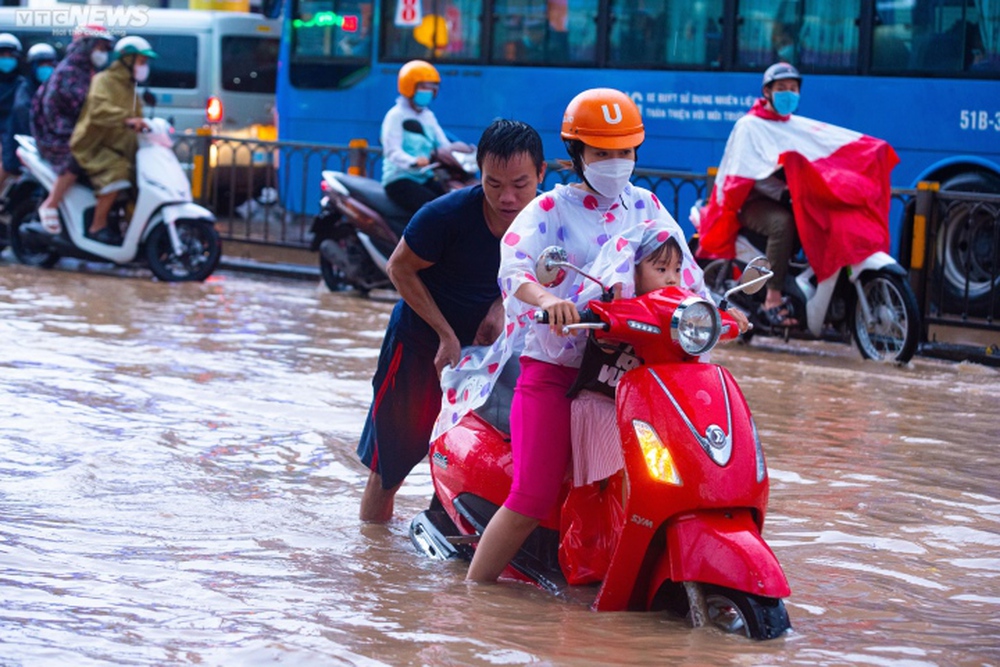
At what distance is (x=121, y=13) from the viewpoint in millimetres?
22672

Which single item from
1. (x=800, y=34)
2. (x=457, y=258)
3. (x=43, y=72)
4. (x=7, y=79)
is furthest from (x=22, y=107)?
(x=457, y=258)

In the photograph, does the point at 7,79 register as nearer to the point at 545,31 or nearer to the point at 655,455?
the point at 545,31

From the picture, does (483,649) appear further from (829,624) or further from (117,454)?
(117,454)

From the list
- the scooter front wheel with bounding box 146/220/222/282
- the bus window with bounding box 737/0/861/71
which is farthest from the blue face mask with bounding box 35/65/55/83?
the bus window with bounding box 737/0/861/71

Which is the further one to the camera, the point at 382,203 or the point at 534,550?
the point at 382,203

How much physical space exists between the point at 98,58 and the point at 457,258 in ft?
29.9

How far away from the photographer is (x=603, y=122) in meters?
4.43

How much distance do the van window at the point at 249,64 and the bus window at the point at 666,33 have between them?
8365 mm

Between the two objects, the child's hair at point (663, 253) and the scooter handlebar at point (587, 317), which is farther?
the child's hair at point (663, 253)

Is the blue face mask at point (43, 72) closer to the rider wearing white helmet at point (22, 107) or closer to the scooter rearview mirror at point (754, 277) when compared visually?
the rider wearing white helmet at point (22, 107)

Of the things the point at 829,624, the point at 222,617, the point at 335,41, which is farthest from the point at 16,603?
the point at 335,41

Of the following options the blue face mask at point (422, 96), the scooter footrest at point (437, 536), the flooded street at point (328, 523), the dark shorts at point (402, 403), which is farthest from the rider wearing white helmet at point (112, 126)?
the scooter footrest at point (437, 536)

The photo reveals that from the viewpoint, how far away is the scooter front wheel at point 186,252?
43.6ft

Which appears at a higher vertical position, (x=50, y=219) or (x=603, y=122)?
(x=603, y=122)
